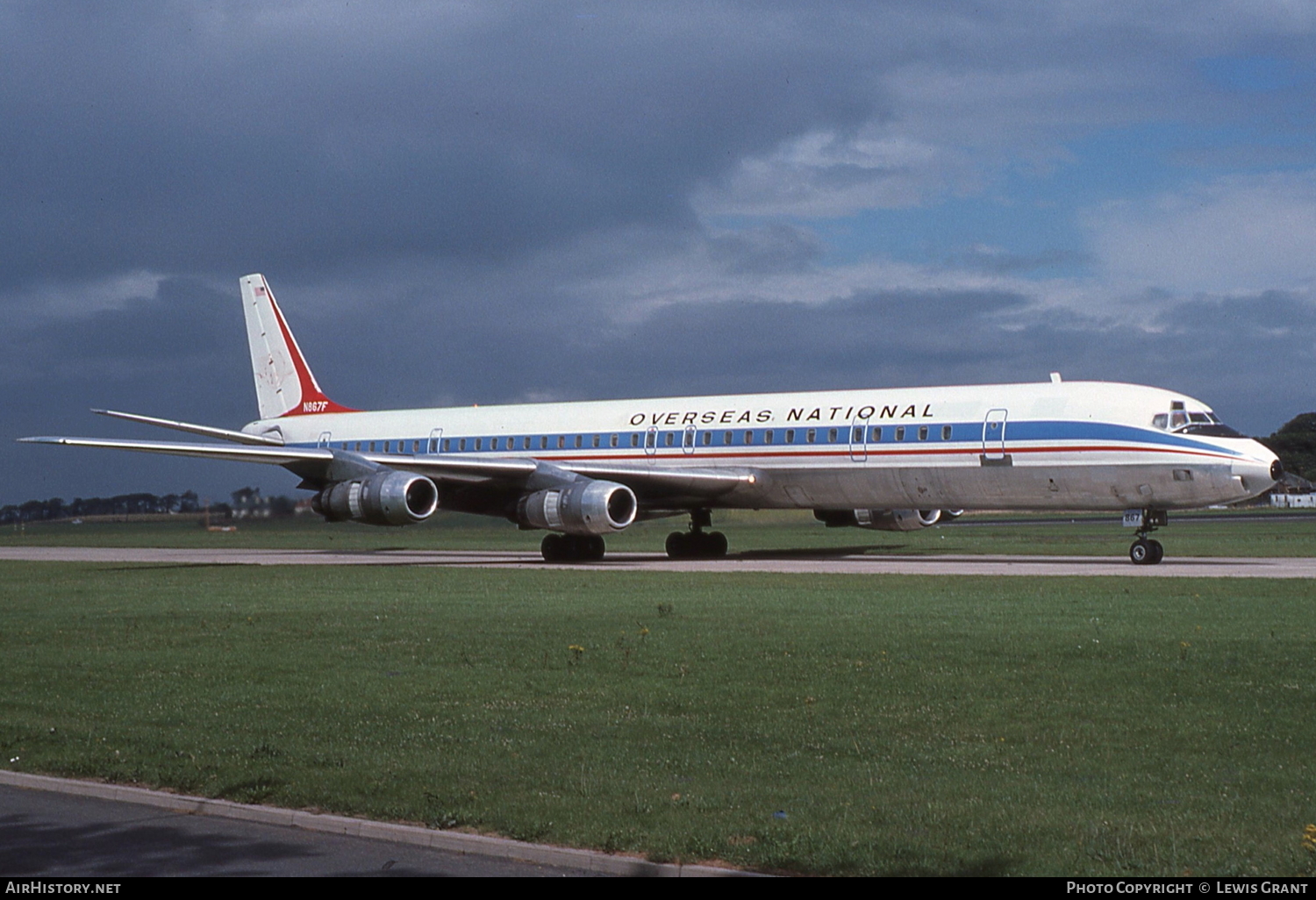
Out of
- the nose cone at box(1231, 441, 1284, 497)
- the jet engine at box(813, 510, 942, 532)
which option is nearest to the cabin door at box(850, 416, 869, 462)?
the jet engine at box(813, 510, 942, 532)

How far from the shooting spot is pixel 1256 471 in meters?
29.2

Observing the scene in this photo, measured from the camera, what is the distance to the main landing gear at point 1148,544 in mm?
30328

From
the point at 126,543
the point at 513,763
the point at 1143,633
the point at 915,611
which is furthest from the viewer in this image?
the point at 126,543

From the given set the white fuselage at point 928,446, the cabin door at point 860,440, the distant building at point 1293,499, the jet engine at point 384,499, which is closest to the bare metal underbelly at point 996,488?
the white fuselage at point 928,446

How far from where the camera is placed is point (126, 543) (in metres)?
51.8

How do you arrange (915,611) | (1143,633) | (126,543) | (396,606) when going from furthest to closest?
(126,543)
(396,606)
(915,611)
(1143,633)

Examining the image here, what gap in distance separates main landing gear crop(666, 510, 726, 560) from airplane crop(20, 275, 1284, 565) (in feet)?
0.20

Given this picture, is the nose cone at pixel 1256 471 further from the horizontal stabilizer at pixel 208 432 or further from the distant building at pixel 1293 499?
the distant building at pixel 1293 499

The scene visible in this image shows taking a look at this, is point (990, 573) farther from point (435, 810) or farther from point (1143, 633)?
point (435, 810)

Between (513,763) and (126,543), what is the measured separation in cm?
4613

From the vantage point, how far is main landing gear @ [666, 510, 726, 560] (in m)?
38.7

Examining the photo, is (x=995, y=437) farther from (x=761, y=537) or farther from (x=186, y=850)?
(x=186, y=850)

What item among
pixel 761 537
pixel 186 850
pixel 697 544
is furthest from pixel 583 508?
pixel 186 850
